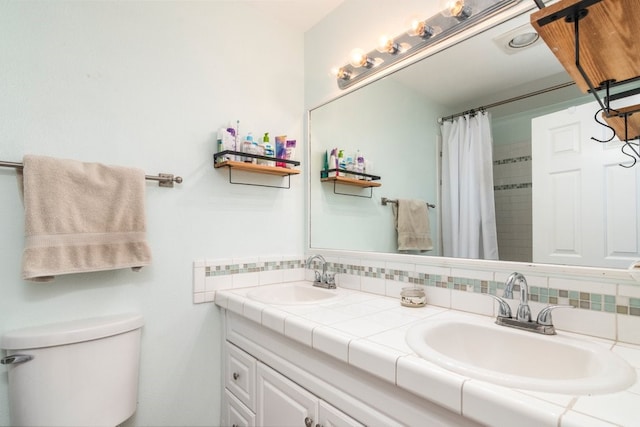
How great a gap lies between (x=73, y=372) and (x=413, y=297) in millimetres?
1231

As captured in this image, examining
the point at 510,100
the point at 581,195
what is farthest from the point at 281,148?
the point at 581,195

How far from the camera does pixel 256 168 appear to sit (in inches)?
62.3

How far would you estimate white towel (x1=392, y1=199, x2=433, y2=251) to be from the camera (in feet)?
4.39

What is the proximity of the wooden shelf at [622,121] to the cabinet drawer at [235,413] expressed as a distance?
154cm

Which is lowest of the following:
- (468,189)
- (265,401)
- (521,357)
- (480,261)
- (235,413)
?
(235,413)

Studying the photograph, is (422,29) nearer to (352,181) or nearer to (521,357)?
(352,181)

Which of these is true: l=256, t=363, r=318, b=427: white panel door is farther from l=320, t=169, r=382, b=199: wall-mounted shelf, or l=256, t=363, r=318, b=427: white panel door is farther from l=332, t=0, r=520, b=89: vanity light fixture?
l=332, t=0, r=520, b=89: vanity light fixture

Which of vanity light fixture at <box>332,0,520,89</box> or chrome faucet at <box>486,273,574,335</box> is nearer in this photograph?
chrome faucet at <box>486,273,574,335</box>

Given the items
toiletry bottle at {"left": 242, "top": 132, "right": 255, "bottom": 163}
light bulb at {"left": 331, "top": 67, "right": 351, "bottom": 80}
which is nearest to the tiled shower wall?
light bulb at {"left": 331, "top": 67, "right": 351, "bottom": 80}

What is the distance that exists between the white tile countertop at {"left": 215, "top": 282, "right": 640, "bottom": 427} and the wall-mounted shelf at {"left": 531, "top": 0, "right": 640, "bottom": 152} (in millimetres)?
649

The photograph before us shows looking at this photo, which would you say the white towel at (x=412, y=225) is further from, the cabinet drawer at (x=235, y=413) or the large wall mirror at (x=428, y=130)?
the cabinet drawer at (x=235, y=413)

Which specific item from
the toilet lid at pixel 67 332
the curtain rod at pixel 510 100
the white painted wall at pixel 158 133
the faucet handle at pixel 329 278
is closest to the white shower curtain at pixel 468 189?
the curtain rod at pixel 510 100

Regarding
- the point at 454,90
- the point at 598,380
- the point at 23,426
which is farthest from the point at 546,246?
the point at 23,426

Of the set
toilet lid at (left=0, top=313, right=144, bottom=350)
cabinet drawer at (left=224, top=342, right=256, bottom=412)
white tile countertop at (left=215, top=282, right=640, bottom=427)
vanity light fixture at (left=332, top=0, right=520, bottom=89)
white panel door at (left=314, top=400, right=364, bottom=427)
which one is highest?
vanity light fixture at (left=332, top=0, right=520, bottom=89)
